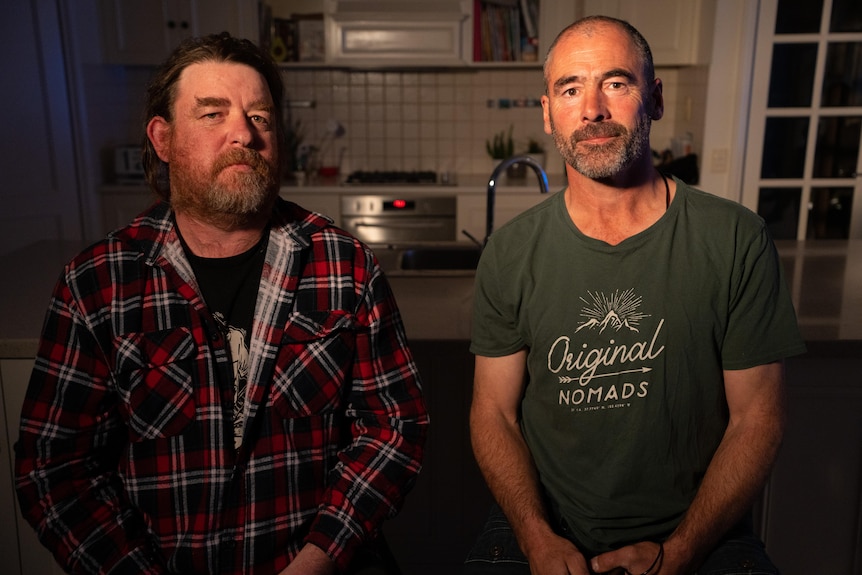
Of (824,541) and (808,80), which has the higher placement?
(808,80)

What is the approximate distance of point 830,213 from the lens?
3.88m

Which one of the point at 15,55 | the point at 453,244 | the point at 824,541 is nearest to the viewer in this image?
the point at 824,541

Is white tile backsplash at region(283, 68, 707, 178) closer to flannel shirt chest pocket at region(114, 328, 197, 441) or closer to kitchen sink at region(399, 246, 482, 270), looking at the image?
kitchen sink at region(399, 246, 482, 270)

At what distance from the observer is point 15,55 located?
3.52 metres

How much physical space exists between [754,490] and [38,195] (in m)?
3.60

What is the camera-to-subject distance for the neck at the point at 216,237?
126 centimetres

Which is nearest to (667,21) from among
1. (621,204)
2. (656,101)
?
(656,101)

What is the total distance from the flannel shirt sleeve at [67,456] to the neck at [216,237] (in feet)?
0.67

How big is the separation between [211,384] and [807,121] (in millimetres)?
3515

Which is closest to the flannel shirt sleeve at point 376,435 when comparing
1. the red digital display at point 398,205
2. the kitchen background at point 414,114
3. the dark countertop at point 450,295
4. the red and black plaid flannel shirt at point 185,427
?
the red and black plaid flannel shirt at point 185,427

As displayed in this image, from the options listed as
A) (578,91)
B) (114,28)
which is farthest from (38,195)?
(578,91)

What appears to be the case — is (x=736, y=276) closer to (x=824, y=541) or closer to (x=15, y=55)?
(x=824, y=541)

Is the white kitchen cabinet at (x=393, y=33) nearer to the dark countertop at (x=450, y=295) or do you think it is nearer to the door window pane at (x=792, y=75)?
the door window pane at (x=792, y=75)

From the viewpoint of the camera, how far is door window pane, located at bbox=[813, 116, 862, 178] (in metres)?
3.75
